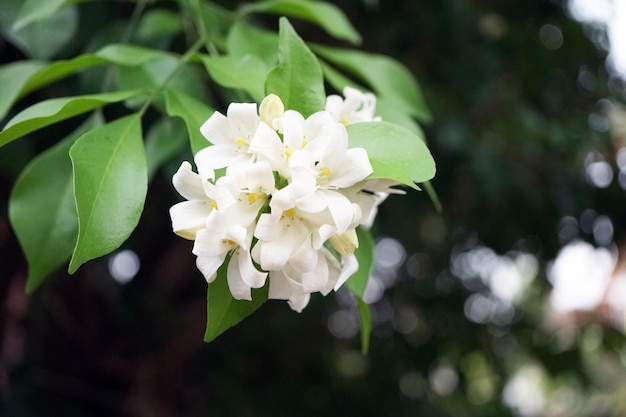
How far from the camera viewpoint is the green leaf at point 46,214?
21.4 inches

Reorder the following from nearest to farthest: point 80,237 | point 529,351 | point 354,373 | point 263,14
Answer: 1. point 80,237
2. point 263,14
3. point 529,351
4. point 354,373

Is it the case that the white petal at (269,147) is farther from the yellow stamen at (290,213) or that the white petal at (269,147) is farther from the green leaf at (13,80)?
the green leaf at (13,80)

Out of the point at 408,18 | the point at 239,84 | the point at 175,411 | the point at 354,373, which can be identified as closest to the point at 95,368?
the point at 175,411

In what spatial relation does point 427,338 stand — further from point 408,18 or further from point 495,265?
point 408,18

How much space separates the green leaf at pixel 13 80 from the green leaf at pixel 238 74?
0.18 m

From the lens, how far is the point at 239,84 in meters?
0.46

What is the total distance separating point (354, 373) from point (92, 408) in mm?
657

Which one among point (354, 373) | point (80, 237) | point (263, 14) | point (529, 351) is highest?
point (80, 237)

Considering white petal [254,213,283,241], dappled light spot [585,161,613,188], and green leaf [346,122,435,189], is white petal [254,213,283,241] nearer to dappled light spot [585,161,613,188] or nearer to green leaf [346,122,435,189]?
green leaf [346,122,435,189]

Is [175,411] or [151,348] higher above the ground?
[151,348]

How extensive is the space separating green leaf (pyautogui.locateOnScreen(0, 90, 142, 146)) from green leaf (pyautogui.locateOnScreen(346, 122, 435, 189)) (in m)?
0.19

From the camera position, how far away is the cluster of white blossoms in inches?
13.9

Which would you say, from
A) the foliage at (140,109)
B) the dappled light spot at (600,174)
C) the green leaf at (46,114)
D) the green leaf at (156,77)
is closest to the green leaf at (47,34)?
the foliage at (140,109)

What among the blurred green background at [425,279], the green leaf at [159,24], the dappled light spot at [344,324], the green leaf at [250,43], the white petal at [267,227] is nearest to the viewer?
the white petal at [267,227]
